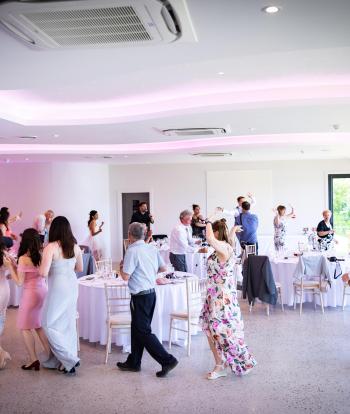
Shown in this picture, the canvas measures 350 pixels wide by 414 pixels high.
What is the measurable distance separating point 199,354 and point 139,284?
1.44 m

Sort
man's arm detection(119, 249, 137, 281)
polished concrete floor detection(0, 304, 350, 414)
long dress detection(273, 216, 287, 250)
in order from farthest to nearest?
long dress detection(273, 216, 287, 250) < man's arm detection(119, 249, 137, 281) < polished concrete floor detection(0, 304, 350, 414)

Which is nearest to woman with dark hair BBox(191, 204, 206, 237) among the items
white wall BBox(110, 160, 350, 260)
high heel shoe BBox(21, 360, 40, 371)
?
white wall BBox(110, 160, 350, 260)

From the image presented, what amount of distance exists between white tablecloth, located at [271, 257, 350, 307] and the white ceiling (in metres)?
2.14

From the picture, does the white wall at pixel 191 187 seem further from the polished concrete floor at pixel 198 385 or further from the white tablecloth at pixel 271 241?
the polished concrete floor at pixel 198 385

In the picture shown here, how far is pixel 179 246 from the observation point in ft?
25.6

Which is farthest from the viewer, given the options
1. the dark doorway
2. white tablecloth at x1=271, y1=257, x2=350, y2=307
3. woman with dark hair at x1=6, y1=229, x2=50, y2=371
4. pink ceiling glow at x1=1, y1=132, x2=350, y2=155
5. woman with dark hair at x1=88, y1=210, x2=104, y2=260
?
the dark doorway

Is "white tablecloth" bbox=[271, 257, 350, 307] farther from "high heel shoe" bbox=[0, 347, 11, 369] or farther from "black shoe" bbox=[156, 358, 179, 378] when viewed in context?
"high heel shoe" bbox=[0, 347, 11, 369]

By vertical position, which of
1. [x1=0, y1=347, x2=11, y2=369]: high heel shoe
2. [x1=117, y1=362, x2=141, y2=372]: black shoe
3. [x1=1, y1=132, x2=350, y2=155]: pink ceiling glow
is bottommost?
[x1=117, y1=362, x2=141, y2=372]: black shoe

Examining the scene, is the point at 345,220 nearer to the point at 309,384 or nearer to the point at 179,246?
the point at 179,246

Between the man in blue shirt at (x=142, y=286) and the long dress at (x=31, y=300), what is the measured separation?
0.99m

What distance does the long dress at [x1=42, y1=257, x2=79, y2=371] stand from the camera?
4891mm

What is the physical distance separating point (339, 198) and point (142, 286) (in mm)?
10209

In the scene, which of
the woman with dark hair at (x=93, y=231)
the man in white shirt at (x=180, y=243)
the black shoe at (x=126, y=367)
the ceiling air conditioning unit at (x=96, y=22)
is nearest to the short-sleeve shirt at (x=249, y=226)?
the man in white shirt at (x=180, y=243)

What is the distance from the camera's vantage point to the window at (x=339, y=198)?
13648mm
